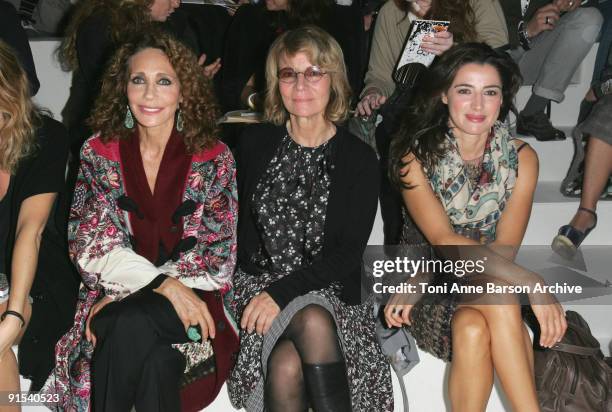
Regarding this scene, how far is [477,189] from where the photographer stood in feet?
7.72

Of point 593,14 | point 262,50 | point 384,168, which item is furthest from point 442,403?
point 593,14

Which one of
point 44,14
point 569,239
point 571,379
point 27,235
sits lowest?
point 571,379

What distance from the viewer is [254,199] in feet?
7.70

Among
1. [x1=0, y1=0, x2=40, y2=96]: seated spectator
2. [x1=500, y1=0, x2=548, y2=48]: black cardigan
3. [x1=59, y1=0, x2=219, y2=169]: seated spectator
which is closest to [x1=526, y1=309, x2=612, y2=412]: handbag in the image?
[x1=500, y1=0, x2=548, y2=48]: black cardigan

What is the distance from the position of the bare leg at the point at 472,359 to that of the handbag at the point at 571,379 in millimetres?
323

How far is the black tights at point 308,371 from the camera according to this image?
1988 millimetres

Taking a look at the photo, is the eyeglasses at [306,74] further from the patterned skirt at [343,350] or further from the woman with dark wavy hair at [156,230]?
the patterned skirt at [343,350]

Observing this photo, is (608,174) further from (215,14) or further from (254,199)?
(215,14)

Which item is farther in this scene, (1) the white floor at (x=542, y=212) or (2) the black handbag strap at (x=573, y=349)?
(1) the white floor at (x=542, y=212)

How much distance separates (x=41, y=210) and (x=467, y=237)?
1.34 meters

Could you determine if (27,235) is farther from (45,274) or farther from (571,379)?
(571,379)

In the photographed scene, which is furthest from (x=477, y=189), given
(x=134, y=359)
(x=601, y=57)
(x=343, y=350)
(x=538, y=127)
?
(x=601, y=57)

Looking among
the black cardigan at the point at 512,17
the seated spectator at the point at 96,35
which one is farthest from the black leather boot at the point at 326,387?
the black cardigan at the point at 512,17

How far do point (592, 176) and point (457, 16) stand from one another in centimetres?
89
